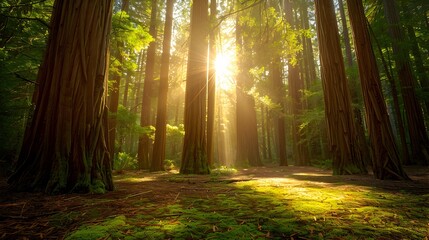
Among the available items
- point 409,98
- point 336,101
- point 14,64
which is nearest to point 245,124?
point 409,98

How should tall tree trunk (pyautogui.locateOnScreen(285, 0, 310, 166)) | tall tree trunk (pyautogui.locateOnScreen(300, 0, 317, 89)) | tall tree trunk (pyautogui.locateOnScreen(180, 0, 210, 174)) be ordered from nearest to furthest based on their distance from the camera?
tall tree trunk (pyautogui.locateOnScreen(180, 0, 210, 174))
tall tree trunk (pyautogui.locateOnScreen(285, 0, 310, 166))
tall tree trunk (pyautogui.locateOnScreen(300, 0, 317, 89))

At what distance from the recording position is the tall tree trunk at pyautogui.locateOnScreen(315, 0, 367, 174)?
18.6 ft

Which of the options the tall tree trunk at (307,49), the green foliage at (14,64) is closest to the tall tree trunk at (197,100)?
the green foliage at (14,64)

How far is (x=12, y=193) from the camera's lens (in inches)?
104

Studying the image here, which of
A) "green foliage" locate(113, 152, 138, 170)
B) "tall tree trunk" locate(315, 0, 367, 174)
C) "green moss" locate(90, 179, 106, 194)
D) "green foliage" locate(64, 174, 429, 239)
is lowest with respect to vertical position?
"green foliage" locate(64, 174, 429, 239)

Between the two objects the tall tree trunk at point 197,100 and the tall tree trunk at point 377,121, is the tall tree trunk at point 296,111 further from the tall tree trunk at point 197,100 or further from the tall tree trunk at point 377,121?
the tall tree trunk at point 377,121

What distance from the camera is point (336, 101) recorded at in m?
5.85

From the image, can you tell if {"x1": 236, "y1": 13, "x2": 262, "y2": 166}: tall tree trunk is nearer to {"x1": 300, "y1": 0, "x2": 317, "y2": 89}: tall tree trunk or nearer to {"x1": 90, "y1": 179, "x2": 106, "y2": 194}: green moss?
{"x1": 300, "y1": 0, "x2": 317, "y2": 89}: tall tree trunk

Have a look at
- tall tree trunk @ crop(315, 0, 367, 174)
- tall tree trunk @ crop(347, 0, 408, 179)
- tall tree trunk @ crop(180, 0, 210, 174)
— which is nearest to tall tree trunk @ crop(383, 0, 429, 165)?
tall tree trunk @ crop(315, 0, 367, 174)

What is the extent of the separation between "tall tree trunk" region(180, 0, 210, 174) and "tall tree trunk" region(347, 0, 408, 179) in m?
3.84

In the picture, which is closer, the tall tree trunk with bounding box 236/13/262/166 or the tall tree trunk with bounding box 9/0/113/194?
the tall tree trunk with bounding box 9/0/113/194

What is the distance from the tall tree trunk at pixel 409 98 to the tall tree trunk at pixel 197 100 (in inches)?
315

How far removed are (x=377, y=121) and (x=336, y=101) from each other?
1.48 m

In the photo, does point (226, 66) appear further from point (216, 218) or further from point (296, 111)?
point (216, 218)
